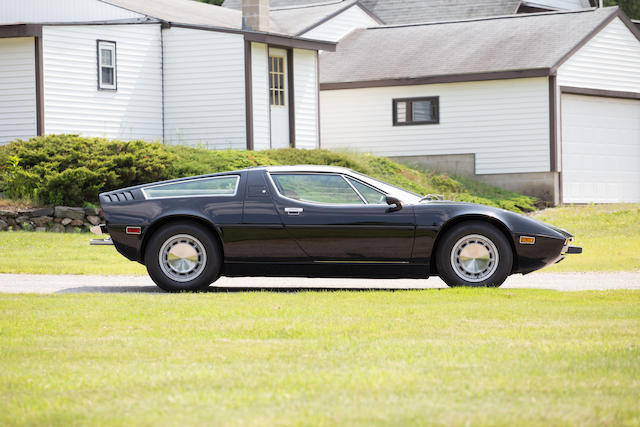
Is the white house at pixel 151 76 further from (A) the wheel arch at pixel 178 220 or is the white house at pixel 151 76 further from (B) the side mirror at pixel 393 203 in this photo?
(B) the side mirror at pixel 393 203

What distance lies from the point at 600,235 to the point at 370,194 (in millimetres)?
10173

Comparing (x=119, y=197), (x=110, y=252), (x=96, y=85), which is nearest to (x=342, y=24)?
(x=96, y=85)

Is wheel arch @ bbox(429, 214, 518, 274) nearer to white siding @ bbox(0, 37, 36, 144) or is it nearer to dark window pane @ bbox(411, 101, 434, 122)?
white siding @ bbox(0, 37, 36, 144)

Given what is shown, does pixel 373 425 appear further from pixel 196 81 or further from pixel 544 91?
pixel 544 91

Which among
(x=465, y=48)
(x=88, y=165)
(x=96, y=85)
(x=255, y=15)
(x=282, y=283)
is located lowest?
(x=282, y=283)

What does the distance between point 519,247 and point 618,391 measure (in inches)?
208

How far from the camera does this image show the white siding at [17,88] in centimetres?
2400

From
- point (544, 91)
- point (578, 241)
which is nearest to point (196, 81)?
point (544, 91)

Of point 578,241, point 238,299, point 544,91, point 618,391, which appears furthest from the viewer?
Result: point 544,91

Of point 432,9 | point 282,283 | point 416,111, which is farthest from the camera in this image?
point 432,9

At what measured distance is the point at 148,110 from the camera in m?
26.5

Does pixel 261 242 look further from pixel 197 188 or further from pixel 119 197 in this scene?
pixel 119 197

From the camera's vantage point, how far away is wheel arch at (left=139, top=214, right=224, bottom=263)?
10.6 m

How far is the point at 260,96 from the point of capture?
1048 inches
